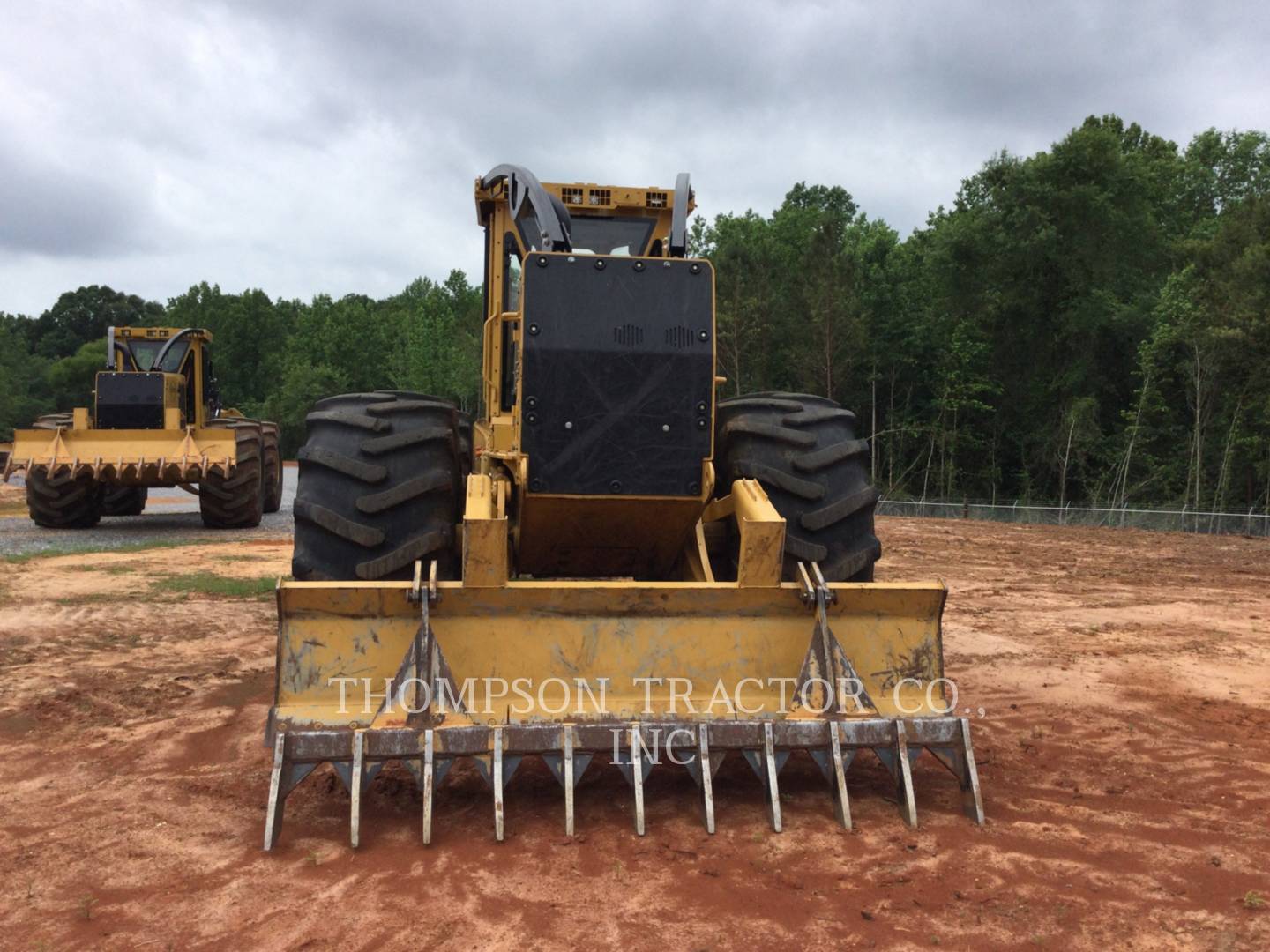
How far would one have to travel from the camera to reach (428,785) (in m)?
3.76

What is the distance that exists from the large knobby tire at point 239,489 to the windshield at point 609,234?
11512mm

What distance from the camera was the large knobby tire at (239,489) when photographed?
16109 mm

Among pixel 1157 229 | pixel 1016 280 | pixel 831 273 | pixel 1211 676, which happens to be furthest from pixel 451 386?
pixel 1211 676

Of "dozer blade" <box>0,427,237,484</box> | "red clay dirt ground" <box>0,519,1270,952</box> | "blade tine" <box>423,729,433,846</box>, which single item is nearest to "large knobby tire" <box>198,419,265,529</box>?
"dozer blade" <box>0,427,237,484</box>

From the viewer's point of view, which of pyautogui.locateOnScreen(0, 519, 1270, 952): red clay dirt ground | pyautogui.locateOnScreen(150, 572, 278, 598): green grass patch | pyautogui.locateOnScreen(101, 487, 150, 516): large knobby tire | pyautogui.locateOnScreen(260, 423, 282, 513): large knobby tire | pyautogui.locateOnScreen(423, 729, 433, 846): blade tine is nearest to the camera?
pyautogui.locateOnScreen(0, 519, 1270, 952): red clay dirt ground

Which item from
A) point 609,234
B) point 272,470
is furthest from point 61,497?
point 609,234

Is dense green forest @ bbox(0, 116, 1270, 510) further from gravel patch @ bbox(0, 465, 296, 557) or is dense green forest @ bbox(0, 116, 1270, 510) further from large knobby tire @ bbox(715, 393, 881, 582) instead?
large knobby tire @ bbox(715, 393, 881, 582)

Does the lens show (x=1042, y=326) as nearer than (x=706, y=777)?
No

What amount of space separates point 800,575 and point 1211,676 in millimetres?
4274

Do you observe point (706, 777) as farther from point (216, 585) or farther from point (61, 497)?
point (61, 497)

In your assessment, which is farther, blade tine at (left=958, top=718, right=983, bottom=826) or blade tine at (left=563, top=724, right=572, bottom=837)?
blade tine at (left=958, top=718, right=983, bottom=826)

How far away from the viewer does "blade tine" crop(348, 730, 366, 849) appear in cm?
369

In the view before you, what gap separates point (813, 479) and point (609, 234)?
182 centimetres

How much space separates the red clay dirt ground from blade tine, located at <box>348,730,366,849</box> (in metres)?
0.08
